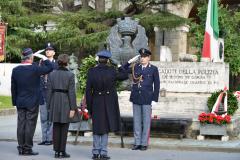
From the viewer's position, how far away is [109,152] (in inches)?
479

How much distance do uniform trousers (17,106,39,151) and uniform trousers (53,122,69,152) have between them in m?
0.55

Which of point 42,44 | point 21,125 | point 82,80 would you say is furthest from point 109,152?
point 42,44

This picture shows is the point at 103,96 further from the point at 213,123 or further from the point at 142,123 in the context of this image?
the point at 213,123

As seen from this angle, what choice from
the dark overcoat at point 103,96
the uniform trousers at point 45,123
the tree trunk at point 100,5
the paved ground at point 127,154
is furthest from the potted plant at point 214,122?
the tree trunk at point 100,5

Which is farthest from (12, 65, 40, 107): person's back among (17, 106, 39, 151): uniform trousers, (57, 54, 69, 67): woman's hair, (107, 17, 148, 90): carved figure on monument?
(107, 17, 148, 90): carved figure on monument

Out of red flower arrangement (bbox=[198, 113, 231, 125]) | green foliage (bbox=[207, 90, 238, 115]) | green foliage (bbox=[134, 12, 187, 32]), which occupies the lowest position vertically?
red flower arrangement (bbox=[198, 113, 231, 125])

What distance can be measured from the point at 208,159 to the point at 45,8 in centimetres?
2544

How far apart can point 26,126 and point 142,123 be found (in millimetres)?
2279

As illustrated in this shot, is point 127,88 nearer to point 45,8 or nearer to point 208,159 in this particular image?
point 208,159

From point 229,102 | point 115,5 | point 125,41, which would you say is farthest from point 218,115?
point 115,5

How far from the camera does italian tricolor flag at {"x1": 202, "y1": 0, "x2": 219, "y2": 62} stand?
1711 cm

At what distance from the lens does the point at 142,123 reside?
1243 centimetres

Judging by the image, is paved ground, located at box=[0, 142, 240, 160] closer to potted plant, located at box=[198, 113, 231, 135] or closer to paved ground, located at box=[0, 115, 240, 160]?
paved ground, located at box=[0, 115, 240, 160]

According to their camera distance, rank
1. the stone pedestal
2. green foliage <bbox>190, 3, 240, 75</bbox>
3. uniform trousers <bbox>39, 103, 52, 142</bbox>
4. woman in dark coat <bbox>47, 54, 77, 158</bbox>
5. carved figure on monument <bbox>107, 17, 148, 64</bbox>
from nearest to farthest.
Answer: woman in dark coat <bbox>47, 54, 77, 158</bbox> < uniform trousers <bbox>39, 103, 52, 142</bbox> < the stone pedestal < carved figure on monument <bbox>107, 17, 148, 64</bbox> < green foliage <bbox>190, 3, 240, 75</bbox>
